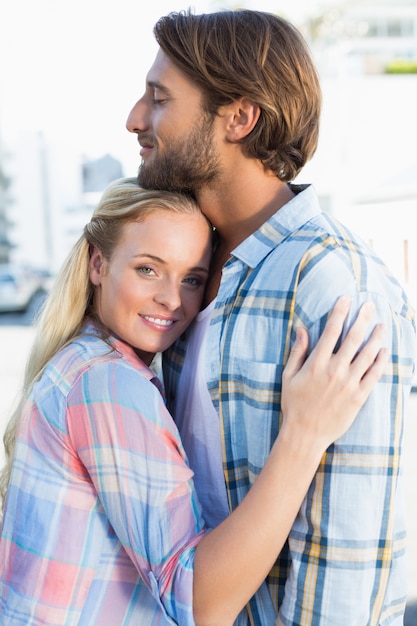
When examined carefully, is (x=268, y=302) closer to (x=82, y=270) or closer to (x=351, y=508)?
(x=351, y=508)

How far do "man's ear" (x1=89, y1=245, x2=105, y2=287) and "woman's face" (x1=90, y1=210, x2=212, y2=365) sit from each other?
5 centimetres

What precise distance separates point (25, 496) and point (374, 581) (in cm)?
77

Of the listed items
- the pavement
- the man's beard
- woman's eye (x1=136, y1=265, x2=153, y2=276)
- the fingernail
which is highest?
the man's beard

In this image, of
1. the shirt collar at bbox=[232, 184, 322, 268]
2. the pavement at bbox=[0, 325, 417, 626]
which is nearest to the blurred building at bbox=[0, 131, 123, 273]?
the pavement at bbox=[0, 325, 417, 626]

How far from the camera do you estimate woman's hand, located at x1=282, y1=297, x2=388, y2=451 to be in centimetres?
149

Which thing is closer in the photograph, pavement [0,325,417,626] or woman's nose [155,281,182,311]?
woman's nose [155,281,182,311]

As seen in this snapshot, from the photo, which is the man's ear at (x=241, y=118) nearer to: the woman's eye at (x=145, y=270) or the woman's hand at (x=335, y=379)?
the woman's eye at (x=145, y=270)

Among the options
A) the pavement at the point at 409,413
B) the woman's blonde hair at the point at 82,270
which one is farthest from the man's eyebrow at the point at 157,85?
the pavement at the point at 409,413

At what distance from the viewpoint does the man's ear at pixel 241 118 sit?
1.90 m

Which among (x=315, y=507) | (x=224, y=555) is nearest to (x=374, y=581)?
(x=315, y=507)

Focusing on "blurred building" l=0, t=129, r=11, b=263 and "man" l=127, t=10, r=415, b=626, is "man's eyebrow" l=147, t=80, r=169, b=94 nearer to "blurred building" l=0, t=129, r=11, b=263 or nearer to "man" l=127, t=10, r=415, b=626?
"man" l=127, t=10, r=415, b=626

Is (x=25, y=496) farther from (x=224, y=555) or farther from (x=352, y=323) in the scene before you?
(x=352, y=323)

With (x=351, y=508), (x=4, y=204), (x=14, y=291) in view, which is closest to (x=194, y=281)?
(x=351, y=508)

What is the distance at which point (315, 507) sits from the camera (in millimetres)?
1519
